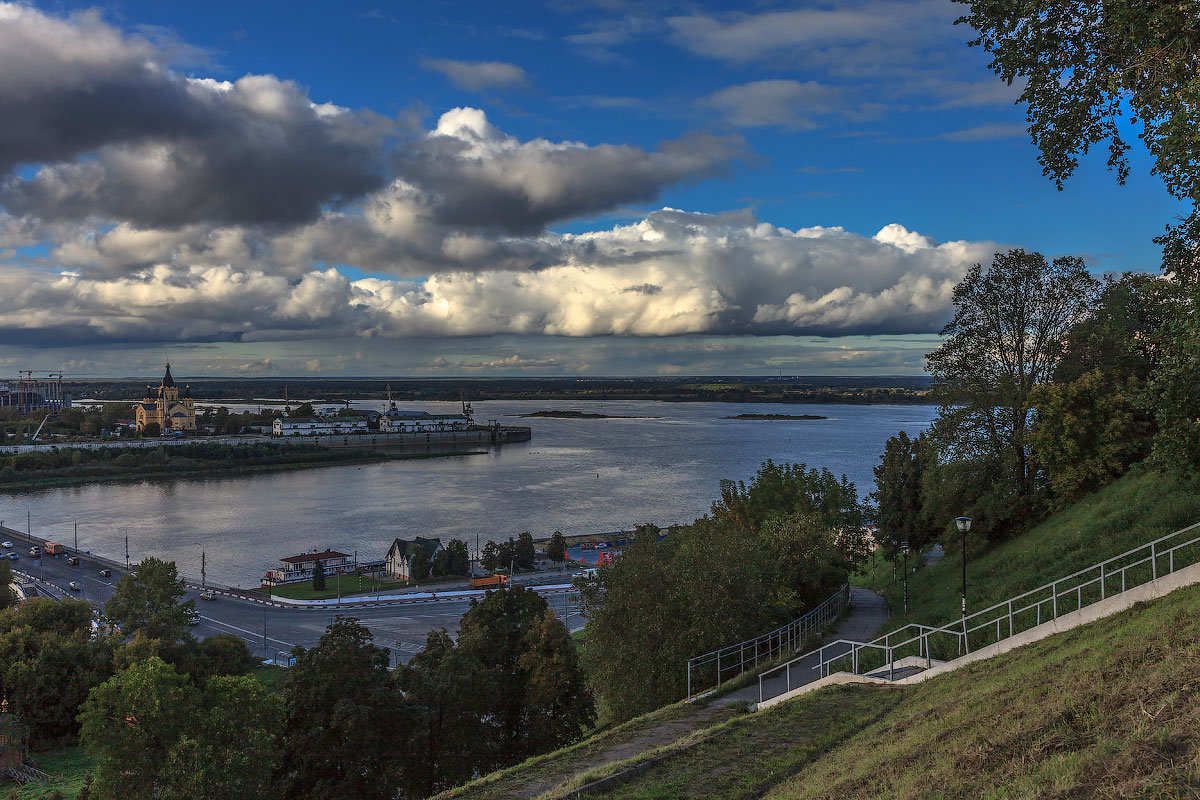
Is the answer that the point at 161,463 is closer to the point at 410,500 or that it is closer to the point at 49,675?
the point at 410,500

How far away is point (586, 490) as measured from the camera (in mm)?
75812

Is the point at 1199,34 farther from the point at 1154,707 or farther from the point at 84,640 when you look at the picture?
the point at 84,640

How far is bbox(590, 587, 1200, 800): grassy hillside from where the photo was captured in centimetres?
470

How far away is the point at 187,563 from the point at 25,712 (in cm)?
2809

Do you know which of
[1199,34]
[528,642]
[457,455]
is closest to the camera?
[1199,34]

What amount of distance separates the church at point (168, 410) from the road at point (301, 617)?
348ft

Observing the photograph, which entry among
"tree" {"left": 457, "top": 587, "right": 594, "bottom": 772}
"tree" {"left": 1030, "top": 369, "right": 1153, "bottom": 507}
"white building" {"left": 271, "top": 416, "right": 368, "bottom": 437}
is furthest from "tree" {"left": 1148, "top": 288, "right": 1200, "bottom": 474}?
"white building" {"left": 271, "top": 416, "right": 368, "bottom": 437}

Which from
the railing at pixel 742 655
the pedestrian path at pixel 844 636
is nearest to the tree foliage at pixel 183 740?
the railing at pixel 742 655

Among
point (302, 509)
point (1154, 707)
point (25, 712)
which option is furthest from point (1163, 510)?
point (302, 509)

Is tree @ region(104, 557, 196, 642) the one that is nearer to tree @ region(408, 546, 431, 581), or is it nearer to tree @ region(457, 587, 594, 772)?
tree @ region(457, 587, 594, 772)

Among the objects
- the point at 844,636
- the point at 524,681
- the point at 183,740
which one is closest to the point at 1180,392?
the point at 844,636

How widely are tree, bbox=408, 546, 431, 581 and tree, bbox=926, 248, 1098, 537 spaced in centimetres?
3277

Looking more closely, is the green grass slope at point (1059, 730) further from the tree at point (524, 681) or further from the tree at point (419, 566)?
the tree at point (419, 566)

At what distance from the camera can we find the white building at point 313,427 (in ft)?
470
